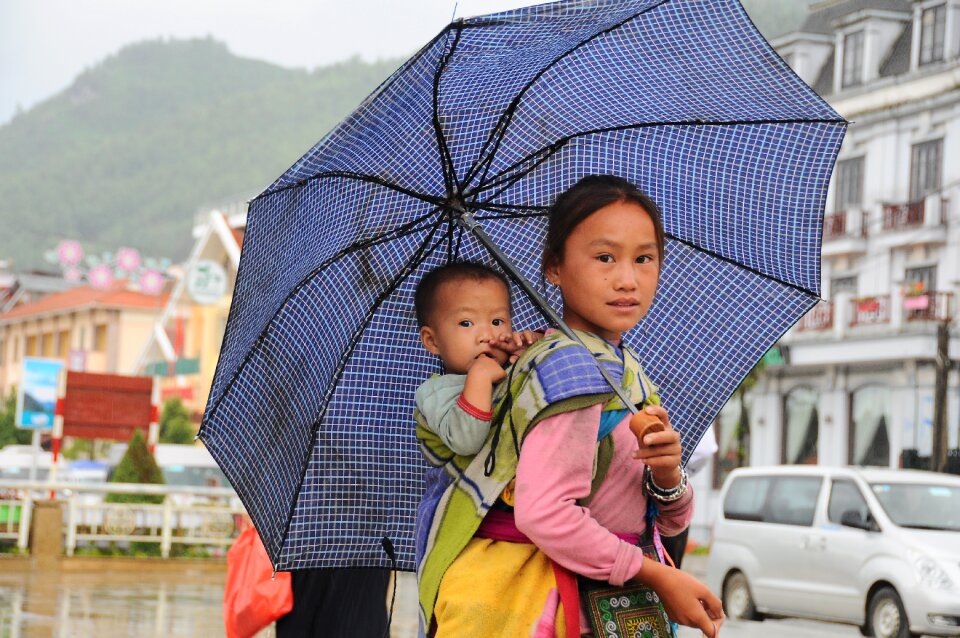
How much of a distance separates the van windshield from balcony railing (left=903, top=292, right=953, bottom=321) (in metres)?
20.4

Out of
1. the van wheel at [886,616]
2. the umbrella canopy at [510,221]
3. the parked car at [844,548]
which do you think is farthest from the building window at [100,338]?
the umbrella canopy at [510,221]

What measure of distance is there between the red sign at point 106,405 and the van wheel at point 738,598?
12.2 metres

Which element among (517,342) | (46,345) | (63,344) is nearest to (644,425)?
(517,342)

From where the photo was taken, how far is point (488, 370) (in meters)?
3.17

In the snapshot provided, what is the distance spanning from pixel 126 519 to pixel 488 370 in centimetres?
1942

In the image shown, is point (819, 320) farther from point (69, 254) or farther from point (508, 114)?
point (508, 114)

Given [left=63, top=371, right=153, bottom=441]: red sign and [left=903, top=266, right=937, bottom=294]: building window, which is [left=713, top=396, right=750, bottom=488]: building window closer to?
[left=903, top=266, right=937, bottom=294]: building window

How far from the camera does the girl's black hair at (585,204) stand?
10.3 ft

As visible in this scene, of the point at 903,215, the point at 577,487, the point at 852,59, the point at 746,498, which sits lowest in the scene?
the point at 746,498

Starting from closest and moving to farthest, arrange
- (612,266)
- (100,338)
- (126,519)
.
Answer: (612,266), (126,519), (100,338)

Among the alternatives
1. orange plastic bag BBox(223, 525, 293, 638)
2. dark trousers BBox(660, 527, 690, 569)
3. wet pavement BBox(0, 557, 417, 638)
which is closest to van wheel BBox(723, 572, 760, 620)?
wet pavement BBox(0, 557, 417, 638)

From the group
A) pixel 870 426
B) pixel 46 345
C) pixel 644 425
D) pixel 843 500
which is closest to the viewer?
pixel 644 425

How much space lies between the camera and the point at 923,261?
1448 inches

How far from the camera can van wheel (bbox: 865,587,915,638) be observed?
14.2 meters
